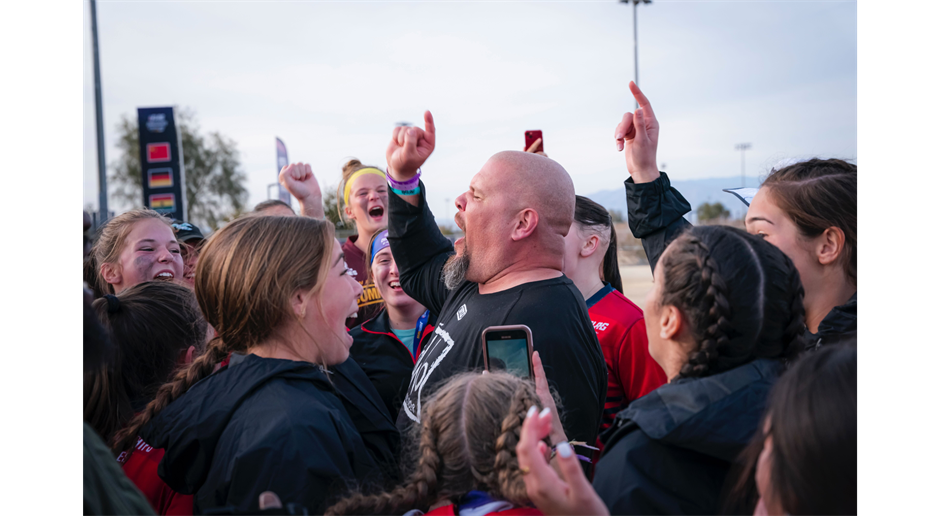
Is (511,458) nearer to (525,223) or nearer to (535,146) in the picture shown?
(525,223)

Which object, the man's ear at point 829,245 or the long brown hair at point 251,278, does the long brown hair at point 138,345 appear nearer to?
the long brown hair at point 251,278

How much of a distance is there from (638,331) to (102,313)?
7.68 ft

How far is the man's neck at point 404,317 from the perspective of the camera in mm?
3619

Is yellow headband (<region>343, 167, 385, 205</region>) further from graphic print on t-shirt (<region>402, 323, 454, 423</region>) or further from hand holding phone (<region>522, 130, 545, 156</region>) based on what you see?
graphic print on t-shirt (<region>402, 323, 454, 423</region>)

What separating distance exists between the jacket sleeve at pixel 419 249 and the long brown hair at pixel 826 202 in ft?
5.18

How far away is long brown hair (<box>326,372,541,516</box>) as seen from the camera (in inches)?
58.6

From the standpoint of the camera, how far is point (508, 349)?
199 cm

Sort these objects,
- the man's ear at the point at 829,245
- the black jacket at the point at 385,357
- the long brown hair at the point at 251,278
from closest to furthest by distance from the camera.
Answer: the long brown hair at the point at 251,278
the man's ear at the point at 829,245
the black jacket at the point at 385,357

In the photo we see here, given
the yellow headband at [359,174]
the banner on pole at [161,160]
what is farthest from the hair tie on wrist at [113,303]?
the banner on pole at [161,160]

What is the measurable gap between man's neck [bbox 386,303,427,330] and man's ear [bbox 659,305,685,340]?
214 centimetres

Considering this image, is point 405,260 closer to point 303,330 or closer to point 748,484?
point 303,330

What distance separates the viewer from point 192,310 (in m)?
2.59

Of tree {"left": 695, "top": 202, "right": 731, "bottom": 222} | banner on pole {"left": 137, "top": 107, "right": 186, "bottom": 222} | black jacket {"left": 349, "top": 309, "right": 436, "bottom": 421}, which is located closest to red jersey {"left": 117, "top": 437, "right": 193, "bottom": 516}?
black jacket {"left": 349, "top": 309, "right": 436, "bottom": 421}

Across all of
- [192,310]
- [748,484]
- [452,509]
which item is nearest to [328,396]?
[452,509]
